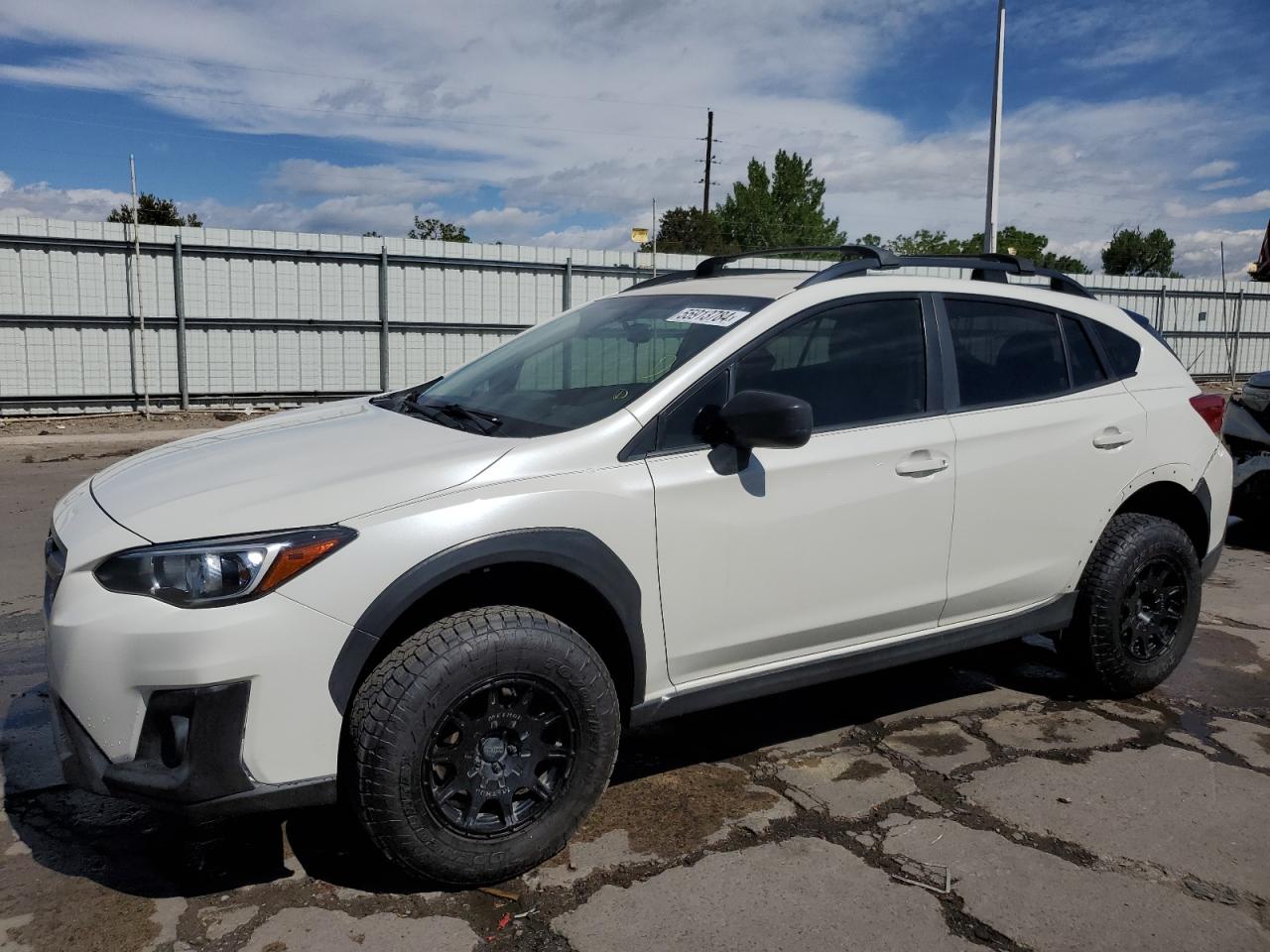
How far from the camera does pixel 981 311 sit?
3908 millimetres

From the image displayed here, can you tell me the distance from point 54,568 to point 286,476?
0.64 meters

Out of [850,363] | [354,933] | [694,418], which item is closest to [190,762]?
[354,933]

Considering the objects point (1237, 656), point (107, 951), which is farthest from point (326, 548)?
point (1237, 656)

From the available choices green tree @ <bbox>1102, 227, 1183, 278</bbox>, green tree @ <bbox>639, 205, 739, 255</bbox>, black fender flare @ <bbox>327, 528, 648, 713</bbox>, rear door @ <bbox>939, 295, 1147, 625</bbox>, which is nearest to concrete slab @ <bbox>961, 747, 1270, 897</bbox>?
rear door @ <bbox>939, 295, 1147, 625</bbox>

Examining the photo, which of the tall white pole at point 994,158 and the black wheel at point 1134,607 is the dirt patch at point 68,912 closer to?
the black wheel at point 1134,607

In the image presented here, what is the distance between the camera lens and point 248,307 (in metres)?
15.0

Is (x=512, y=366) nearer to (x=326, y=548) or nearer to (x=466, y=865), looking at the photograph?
(x=326, y=548)

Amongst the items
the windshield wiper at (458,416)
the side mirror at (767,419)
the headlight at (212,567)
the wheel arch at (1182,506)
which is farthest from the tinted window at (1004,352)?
the headlight at (212,567)

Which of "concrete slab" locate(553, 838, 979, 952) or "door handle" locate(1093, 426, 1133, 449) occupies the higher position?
"door handle" locate(1093, 426, 1133, 449)

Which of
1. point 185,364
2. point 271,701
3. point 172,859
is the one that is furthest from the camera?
point 185,364

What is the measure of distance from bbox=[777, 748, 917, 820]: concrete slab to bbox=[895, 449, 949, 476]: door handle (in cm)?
103

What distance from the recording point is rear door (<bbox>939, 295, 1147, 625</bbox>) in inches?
143

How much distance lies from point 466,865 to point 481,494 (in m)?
0.96

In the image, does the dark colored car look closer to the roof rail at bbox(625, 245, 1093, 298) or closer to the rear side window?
the rear side window
